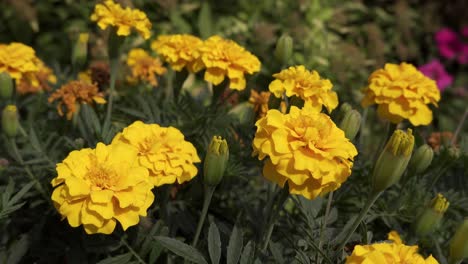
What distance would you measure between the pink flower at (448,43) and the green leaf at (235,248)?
2.00 m

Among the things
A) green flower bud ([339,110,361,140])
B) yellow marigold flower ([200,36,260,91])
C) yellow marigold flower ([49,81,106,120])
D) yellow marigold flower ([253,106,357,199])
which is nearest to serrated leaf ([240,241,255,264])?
yellow marigold flower ([253,106,357,199])

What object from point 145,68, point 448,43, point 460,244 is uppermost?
point 460,244

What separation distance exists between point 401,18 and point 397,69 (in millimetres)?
1273

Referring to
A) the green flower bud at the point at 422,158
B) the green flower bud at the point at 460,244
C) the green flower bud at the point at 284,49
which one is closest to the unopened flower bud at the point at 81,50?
the green flower bud at the point at 284,49

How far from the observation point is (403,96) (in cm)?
101

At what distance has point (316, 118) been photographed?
74 cm

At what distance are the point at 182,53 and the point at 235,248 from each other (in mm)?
413

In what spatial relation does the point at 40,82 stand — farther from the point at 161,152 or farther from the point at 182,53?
the point at 161,152

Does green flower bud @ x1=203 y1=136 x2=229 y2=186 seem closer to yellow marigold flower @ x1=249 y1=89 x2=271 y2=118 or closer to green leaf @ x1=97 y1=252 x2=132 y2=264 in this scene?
green leaf @ x1=97 y1=252 x2=132 y2=264

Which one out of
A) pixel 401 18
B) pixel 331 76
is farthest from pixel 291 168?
pixel 401 18

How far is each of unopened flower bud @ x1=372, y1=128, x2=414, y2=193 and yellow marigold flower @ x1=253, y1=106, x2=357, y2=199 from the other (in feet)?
0.13

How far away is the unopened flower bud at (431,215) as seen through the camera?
2.61ft

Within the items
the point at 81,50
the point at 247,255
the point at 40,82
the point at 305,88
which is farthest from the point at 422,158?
the point at 40,82

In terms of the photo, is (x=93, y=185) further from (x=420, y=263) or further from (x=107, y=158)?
(x=420, y=263)
